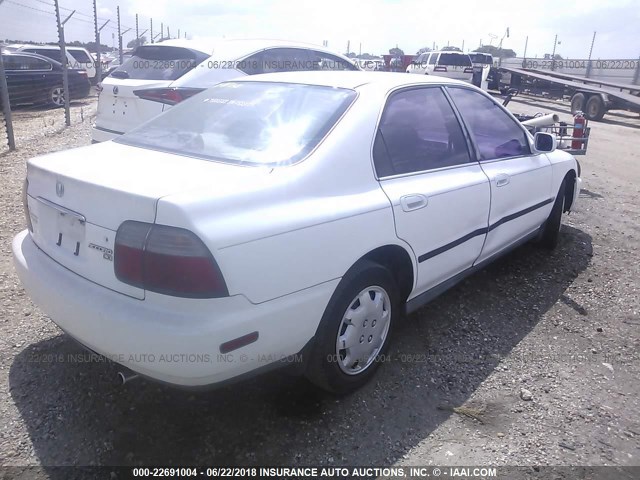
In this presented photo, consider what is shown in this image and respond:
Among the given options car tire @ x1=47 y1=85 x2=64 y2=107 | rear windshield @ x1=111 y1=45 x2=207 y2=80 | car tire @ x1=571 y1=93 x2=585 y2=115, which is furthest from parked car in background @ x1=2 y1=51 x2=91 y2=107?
car tire @ x1=571 y1=93 x2=585 y2=115

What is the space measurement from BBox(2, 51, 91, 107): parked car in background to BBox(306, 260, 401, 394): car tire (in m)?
13.6

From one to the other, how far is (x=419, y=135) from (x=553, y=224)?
7.59 feet

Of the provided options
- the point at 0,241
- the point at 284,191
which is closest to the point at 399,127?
the point at 284,191

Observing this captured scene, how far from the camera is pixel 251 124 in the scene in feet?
9.39

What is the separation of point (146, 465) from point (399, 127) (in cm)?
219

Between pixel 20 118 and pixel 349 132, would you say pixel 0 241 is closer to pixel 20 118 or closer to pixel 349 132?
pixel 349 132

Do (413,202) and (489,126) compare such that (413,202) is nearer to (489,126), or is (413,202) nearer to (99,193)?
(489,126)

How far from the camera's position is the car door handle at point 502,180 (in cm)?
366

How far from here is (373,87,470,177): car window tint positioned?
2949 mm

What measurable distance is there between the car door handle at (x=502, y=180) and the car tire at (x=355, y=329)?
4.06ft

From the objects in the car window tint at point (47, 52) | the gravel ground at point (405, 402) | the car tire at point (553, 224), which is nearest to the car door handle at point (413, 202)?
the gravel ground at point (405, 402)

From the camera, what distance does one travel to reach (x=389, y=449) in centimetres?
254

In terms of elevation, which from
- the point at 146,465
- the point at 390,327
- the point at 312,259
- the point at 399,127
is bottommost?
the point at 146,465

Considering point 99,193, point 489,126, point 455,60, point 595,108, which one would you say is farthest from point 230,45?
point 455,60
